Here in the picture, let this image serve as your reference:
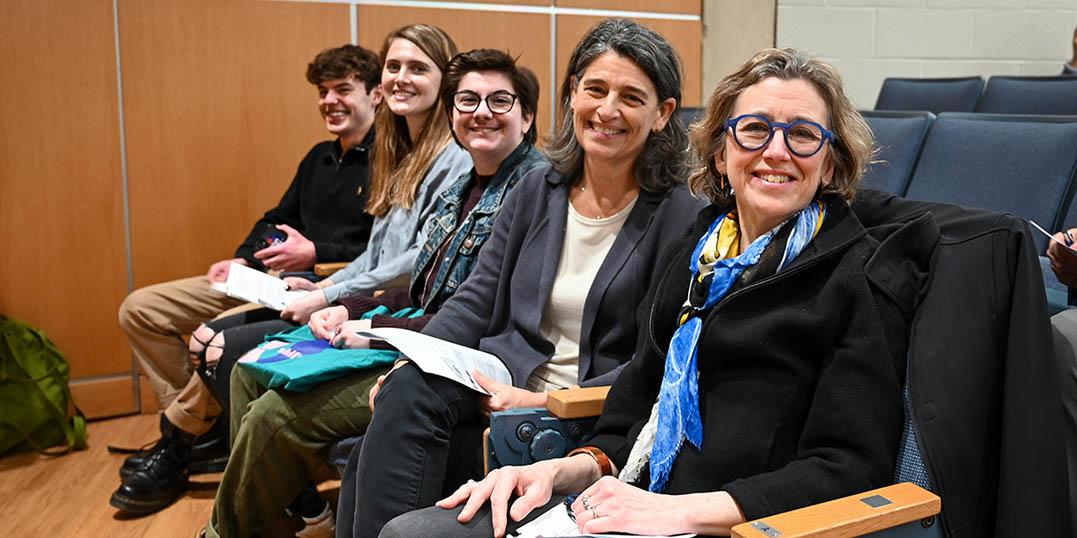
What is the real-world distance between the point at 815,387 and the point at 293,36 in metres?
2.84

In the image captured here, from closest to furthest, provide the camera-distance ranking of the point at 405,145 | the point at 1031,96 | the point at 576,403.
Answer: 1. the point at 576,403
2. the point at 405,145
3. the point at 1031,96

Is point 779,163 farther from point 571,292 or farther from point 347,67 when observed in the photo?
point 347,67

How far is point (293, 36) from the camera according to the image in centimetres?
359

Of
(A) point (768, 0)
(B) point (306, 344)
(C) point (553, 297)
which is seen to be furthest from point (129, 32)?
(A) point (768, 0)

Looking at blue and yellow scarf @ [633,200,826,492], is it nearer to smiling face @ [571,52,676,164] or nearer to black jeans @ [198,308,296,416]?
smiling face @ [571,52,676,164]

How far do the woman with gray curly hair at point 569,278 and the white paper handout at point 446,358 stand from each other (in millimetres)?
27

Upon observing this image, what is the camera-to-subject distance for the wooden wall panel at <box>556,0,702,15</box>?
4082 mm

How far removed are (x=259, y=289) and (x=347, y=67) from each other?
819 mm

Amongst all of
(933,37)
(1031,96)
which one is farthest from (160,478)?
(933,37)

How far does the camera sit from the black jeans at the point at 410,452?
171cm

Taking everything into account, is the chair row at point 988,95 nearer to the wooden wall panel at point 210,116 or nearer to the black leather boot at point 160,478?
the wooden wall panel at point 210,116

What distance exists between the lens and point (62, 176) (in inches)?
131

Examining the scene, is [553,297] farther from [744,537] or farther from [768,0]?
[768,0]

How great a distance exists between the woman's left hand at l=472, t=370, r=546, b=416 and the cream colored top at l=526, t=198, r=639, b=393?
0.39 ft
